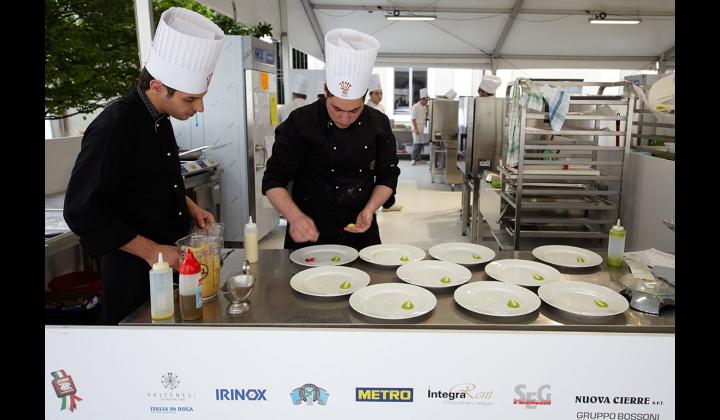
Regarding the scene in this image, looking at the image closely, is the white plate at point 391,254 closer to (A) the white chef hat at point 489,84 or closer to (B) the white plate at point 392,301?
(B) the white plate at point 392,301

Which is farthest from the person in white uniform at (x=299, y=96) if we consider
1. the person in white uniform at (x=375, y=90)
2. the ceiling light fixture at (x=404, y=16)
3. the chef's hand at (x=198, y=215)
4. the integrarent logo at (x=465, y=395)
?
the ceiling light fixture at (x=404, y=16)

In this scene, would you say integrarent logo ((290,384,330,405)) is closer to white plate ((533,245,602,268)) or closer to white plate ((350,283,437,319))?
white plate ((350,283,437,319))

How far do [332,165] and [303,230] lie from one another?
39 centimetres

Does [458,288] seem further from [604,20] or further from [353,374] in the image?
[604,20]

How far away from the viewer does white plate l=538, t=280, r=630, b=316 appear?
1.32 meters

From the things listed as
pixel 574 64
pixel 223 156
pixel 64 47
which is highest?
pixel 574 64

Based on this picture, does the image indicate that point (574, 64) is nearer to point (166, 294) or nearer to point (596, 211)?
point (596, 211)

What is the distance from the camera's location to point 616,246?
5.53ft

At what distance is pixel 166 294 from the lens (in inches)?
49.9

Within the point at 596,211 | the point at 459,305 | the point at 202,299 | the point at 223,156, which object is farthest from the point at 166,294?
the point at 223,156

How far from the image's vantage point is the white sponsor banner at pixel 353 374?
3.69 ft

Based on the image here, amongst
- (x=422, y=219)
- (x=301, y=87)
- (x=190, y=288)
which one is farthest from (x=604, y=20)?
(x=190, y=288)

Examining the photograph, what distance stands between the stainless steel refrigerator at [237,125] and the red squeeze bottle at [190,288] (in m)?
3.55

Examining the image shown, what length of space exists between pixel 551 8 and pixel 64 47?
991 cm
